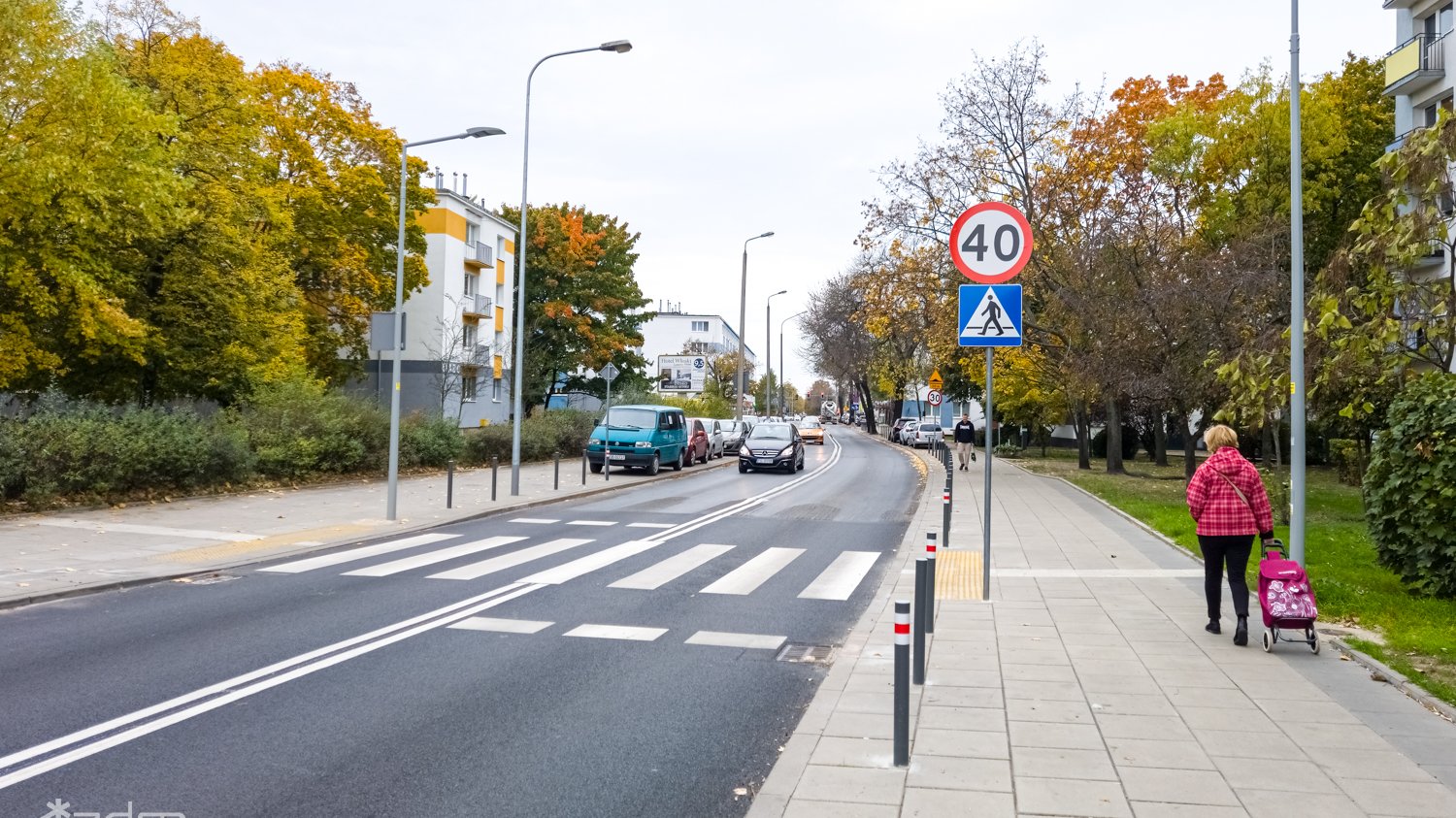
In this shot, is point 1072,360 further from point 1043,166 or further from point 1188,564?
point 1188,564

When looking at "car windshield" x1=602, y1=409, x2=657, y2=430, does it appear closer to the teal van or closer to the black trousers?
the teal van

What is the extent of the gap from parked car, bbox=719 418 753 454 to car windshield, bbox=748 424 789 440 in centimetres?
856

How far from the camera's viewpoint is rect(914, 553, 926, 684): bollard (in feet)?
18.1

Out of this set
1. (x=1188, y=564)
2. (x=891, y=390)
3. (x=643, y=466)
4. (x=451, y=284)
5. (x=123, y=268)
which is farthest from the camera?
(x=891, y=390)

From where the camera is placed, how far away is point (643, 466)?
27.9m

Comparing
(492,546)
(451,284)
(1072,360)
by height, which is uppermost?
(451,284)

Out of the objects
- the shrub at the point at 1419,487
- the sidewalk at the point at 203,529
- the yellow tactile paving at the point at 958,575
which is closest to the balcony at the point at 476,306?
the sidewalk at the point at 203,529

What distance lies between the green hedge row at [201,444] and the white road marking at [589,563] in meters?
8.50

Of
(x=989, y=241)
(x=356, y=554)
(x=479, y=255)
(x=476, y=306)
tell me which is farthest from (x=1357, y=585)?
(x=479, y=255)

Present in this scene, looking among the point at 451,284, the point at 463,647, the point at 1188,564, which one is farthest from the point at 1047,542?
the point at 451,284

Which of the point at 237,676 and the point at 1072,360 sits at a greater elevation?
the point at 1072,360

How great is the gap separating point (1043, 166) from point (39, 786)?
2885 cm

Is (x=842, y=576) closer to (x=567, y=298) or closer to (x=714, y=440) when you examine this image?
(x=714, y=440)

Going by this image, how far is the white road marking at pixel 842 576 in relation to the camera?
31.3 feet
